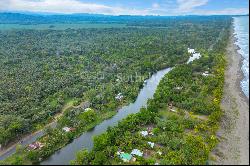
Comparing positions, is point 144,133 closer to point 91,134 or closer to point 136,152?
point 136,152

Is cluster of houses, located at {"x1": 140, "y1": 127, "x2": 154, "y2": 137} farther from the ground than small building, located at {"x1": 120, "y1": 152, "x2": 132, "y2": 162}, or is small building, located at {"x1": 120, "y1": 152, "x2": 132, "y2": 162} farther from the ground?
cluster of houses, located at {"x1": 140, "y1": 127, "x2": 154, "y2": 137}

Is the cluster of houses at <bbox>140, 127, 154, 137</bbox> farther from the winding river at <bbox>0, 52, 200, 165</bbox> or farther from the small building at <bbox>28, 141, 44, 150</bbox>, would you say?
the small building at <bbox>28, 141, 44, 150</bbox>

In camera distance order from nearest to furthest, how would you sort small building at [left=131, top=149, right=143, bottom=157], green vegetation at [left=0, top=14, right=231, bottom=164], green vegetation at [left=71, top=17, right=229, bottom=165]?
green vegetation at [left=71, top=17, right=229, bottom=165], small building at [left=131, top=149, right=143, bottom=157], green vegetation at [left=0, top=14, right=231, bottom=164]

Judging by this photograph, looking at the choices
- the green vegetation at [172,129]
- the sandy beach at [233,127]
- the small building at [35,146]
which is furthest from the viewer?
the small building at [35,146]

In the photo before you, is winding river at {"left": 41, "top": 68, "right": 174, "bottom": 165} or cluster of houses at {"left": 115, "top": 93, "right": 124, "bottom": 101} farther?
cluster of houses at {"left": 115, "top": 93, "right": 124, "bottom": 101}

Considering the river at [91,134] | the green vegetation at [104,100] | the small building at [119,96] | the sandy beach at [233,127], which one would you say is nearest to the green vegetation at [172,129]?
the green vegetation at [104,100]

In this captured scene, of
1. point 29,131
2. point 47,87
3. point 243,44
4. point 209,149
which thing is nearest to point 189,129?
point 209,149

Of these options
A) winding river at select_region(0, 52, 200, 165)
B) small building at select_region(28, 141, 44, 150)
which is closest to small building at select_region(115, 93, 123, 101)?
winding river at select_region(0, 52, 200, 165)

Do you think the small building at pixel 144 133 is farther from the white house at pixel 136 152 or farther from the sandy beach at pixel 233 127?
the sandy beach at pixel 233 127

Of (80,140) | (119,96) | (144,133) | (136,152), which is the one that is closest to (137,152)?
(136,152)
